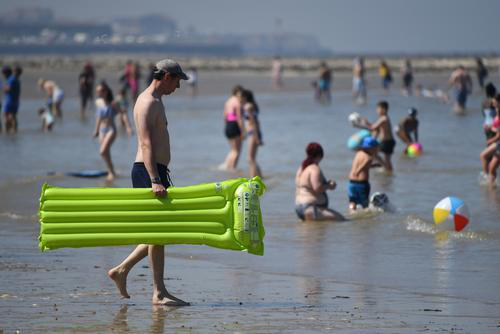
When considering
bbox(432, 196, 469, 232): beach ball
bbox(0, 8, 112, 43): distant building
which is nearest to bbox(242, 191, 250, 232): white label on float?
bbox(0, 8, 112, 43): distant building

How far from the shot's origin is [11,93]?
910 inches

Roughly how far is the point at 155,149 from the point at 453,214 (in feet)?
14.8

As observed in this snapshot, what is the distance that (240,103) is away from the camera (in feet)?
53.0

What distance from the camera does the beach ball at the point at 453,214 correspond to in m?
10.2

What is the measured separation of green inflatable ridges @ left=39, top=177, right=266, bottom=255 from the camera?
21.7ft

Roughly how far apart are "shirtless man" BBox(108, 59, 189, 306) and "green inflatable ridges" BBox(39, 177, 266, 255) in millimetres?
133

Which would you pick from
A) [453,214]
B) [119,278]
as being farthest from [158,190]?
[453,214]

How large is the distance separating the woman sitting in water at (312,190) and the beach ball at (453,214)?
129 cm

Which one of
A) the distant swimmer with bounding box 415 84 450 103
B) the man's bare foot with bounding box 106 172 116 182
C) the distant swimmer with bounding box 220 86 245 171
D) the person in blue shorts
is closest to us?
the man's bare foot with bounding box 106 172 116 182

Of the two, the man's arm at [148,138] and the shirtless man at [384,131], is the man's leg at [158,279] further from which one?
the shirtless man at [384,131]

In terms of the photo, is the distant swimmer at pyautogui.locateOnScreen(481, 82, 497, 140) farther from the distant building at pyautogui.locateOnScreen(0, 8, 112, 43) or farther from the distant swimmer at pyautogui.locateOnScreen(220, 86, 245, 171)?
the distant building at pyautogui.locateOnScreen(0, 8, 112, 43)

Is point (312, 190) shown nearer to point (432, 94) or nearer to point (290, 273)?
point (290, 273)

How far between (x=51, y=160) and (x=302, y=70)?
61.4 metres

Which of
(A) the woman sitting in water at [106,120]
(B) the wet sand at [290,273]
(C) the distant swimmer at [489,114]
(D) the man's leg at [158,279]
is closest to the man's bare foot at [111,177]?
(A) the woman sitting in water at [106,120]
